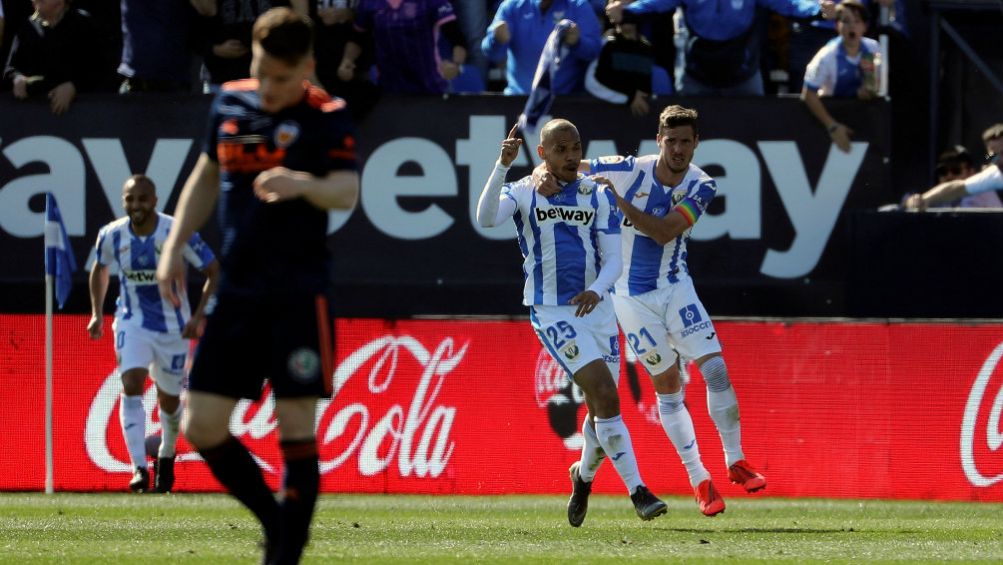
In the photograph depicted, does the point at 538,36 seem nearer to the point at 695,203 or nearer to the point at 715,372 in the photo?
the point at 695,203

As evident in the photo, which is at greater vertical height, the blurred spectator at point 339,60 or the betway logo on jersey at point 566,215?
the blurred spectator at point 339,60

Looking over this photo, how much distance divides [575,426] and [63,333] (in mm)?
4003

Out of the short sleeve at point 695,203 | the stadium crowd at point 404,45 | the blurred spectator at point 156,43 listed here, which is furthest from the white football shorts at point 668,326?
the blurred spectator at point 156,43

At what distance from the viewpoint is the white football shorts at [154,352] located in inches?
479

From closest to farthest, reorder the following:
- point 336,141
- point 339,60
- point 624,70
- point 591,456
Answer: point 336,141, point 591,456, point 624,70, point 339,60

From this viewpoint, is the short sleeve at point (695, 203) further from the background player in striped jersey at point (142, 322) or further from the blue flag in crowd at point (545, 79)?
the background player in striped jersey at point (142, 322)

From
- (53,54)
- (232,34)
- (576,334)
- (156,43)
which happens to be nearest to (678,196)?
(576,334)

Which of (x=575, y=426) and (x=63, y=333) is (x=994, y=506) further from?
(x=63, y=333)

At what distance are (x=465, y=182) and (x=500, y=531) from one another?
5527 mm

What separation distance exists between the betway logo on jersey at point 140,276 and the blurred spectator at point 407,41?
2420mm

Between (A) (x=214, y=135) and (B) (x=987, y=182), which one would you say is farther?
(B) (x=987, y=182)

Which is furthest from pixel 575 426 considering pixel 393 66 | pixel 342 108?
pixel 342 108

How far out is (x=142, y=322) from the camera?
480 inches

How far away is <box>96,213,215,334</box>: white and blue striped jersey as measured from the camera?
12.2 meters
